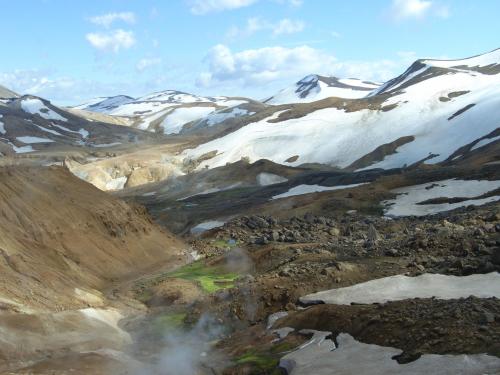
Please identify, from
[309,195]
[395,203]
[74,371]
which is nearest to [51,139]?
[309,195]

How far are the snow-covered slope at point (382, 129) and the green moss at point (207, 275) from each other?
6596cm

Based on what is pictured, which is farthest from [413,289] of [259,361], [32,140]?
[32,140]

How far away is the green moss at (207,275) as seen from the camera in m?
36.8

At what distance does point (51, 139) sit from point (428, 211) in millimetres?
155540

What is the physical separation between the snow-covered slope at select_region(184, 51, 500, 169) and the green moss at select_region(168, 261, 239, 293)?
6596cm

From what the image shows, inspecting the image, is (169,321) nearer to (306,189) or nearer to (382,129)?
(306,189)

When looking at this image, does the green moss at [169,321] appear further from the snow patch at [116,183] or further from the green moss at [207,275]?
the snow patch at [116,183]

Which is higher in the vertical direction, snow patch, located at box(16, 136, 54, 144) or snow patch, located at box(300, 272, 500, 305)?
snow patch, located at box(16, 136, 54, 144)

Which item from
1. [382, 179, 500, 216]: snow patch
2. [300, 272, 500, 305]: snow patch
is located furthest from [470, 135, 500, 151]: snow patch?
[300, 272, 500, 305]: snow patch

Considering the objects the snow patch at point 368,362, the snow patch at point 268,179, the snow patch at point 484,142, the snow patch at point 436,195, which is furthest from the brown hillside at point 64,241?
the snow patch at point 484,142

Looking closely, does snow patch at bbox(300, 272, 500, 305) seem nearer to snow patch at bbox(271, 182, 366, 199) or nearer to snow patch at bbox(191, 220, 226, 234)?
snow patch at bbox(191, 220, 226, 234)

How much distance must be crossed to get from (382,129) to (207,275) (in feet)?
315

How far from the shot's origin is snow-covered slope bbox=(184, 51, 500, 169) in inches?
4272

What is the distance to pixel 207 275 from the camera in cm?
3981
